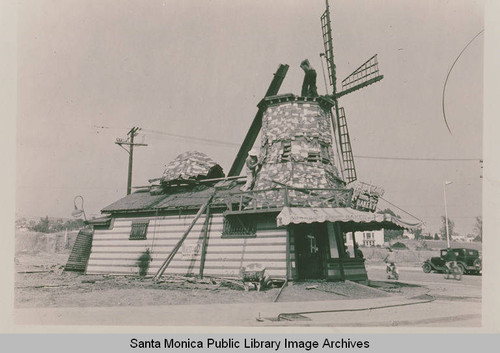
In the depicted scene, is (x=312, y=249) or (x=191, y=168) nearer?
(x=312, y=249)

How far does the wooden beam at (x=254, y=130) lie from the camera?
2369 cm

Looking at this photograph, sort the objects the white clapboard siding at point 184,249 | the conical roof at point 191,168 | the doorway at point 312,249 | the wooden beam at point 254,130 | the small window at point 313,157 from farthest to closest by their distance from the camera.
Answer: the conical roof at point 191,168 → the wooden beam at point 254,130 → the small window at point 313,157 → the doorway at point 312,249 → the white clapboard siding at point 184,249

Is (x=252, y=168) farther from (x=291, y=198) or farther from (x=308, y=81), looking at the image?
(x=308, y=81)

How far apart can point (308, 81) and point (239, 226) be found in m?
8.22

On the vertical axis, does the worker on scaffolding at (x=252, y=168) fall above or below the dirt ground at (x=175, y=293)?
above

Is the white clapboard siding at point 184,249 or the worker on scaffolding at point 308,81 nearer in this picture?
the white clapboard siding at point 184,249

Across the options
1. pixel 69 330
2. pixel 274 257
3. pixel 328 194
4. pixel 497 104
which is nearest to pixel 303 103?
pixel 328 194

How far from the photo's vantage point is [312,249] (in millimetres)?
19188

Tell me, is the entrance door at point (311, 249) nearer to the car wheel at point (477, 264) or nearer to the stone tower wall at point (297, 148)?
the stone tower wall at point (297, 148)

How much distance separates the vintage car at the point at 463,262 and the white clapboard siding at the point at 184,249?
66.6ft

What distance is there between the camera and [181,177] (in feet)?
82.3

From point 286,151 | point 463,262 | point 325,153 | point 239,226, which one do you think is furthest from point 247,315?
point 463,262

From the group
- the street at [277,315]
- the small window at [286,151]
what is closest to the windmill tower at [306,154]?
the small window at [286,151]

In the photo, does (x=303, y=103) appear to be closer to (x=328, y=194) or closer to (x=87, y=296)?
(x=328, y=194)
